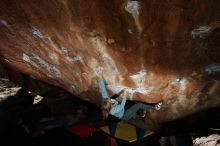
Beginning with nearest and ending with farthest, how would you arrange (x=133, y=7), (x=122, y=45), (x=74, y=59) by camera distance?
(x=133, y=7) < (x=122, y=45) < (x=74, y=59)

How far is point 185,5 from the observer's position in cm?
117

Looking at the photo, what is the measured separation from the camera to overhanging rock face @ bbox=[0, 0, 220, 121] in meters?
1.27

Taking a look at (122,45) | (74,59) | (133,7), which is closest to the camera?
(133,7)

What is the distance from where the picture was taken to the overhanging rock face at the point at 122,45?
4.16ft

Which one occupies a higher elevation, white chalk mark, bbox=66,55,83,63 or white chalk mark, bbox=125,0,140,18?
white chalk mark, bbox=125,0,140,18

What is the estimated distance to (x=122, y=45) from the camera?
4.84 ft

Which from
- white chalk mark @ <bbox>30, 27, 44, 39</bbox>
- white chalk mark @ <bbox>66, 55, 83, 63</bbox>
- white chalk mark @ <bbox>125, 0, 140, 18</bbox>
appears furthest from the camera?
white chalk mark @ <bbox>66, 55, 83, 63</bbox>

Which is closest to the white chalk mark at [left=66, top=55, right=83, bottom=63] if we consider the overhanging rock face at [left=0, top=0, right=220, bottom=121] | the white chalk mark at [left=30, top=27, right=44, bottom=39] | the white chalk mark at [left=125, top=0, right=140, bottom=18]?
the overhanging rock face at [left=0, top=0, right=220, bottom=121]

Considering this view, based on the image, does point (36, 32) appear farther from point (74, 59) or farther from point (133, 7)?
point (133, 7)

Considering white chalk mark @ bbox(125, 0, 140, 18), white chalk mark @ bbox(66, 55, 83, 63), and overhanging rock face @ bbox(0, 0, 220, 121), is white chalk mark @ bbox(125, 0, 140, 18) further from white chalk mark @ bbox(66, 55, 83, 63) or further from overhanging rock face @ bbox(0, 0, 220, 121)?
white chalk mark @ bbox(66, 55, 83, 63)

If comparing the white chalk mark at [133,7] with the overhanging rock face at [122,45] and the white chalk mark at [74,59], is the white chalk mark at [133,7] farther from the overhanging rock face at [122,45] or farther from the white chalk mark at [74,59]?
the white chalk mark at [74,59]

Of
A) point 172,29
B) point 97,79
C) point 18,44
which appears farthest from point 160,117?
point 18,44

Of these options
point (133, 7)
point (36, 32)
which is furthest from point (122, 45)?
point (36, 32)

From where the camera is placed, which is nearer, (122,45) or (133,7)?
(133,7)
